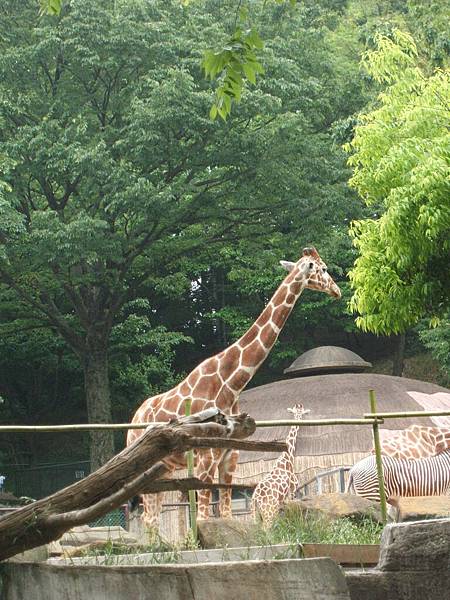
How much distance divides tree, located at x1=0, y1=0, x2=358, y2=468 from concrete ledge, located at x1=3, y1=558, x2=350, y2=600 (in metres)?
16.8

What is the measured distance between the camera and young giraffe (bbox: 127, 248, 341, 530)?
34.7 feet

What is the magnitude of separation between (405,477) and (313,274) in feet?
8.79

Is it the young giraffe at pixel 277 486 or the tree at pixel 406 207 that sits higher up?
the tree at pixel 406 207

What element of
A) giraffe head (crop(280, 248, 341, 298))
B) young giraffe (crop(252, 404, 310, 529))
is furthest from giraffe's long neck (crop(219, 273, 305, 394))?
young giraffe (crop(252, 404, 310, 529))

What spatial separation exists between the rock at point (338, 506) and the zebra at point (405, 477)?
93 cm

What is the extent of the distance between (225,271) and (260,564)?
30282mm

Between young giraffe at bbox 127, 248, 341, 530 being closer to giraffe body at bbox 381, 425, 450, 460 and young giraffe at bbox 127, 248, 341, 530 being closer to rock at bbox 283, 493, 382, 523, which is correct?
rock at bbox 283, 493, 382, 523

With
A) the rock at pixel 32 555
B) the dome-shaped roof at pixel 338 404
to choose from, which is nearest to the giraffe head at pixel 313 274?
the rock at pixel 32 555

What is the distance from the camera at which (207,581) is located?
19.9ft

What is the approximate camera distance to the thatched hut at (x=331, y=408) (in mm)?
20781

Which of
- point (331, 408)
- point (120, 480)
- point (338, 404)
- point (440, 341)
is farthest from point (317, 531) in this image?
point (440, 341)

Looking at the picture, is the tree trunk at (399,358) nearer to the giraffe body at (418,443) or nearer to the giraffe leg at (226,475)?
the giraffe body at (418,443)

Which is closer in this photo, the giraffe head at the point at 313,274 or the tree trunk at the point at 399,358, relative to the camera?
the giraffe head at the point at 313,274

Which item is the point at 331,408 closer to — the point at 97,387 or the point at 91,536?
the point at 97,387
